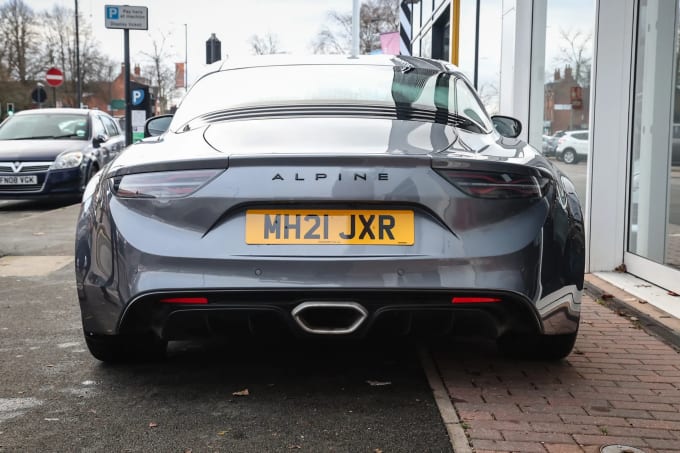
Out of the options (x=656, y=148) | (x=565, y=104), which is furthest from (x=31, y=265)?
(x=656, y=148)

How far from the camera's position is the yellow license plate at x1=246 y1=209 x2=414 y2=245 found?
310 cm

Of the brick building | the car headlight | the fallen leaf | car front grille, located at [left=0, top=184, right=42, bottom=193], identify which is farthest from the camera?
the car headlight

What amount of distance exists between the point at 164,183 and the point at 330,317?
79 cm

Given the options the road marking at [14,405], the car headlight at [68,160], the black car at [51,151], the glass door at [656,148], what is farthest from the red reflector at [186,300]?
the car headlight at [68,160]

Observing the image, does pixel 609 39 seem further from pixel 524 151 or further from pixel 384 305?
pixel 384 305

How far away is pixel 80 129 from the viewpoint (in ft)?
46.9

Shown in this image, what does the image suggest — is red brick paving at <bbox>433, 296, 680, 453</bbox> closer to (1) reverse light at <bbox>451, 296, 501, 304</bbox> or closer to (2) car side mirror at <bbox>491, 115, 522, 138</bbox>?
(1) reverse light at <bbox>451, 296, 501, 304</bbox>

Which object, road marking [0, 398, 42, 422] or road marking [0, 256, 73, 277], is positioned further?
road marking [0, 256, 73, 277]

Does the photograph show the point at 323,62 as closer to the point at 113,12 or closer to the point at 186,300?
the point at 186,300

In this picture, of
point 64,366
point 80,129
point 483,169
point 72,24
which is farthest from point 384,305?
point 72,24

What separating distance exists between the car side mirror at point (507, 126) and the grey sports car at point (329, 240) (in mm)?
1176

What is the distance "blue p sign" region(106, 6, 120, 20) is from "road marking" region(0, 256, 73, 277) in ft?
23.4

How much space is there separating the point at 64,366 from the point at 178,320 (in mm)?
1079

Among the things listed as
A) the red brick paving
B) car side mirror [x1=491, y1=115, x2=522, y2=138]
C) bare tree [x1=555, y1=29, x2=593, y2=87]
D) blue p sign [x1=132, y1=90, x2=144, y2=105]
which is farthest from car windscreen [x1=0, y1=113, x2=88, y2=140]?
the red brick paving
